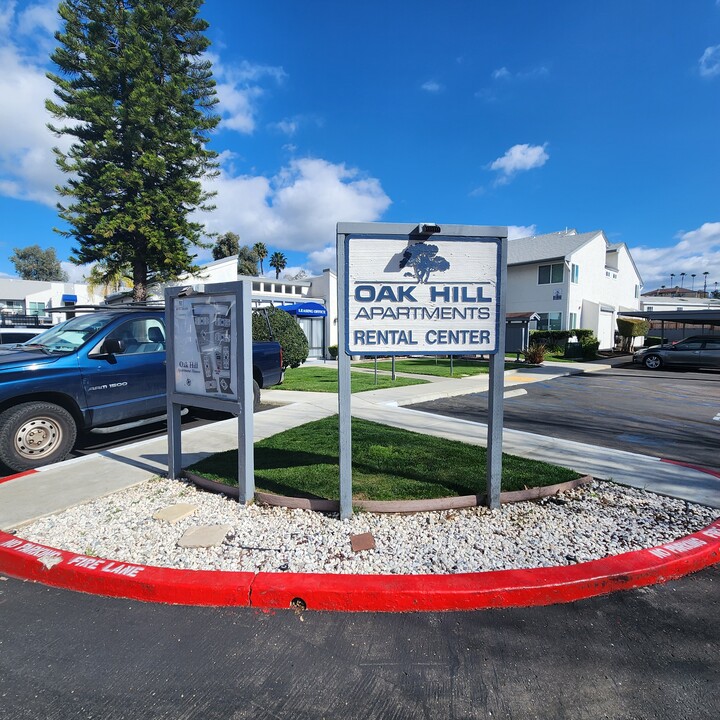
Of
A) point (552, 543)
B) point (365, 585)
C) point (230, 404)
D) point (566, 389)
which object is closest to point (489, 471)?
point (552, 543)

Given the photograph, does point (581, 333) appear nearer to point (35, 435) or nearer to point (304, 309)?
point (304, 309)

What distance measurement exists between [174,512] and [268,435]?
2.73 m

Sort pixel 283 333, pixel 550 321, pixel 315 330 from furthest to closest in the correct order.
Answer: pixel 550 321, pixel 315 330, pixel 283 333

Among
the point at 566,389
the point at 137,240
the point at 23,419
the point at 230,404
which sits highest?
the point at 137,240

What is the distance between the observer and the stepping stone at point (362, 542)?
130 inches

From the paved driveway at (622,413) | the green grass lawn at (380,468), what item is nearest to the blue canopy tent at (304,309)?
the paved driveway at (622,413)

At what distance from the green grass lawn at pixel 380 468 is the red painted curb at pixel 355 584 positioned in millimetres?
1263

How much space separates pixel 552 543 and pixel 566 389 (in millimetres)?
10939

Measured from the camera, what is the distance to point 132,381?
6383 mm

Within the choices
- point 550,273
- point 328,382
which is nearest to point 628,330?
point 550,273

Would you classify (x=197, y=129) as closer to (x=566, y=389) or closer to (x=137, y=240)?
(x=137, y=240)

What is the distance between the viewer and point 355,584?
283 cm

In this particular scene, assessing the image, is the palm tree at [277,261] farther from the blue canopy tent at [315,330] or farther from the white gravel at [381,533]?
the white gravel at [381,533]

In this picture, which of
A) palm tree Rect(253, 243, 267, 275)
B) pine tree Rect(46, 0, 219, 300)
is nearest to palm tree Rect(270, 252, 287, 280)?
palm tree Rect(253, 243, 267, 275)
